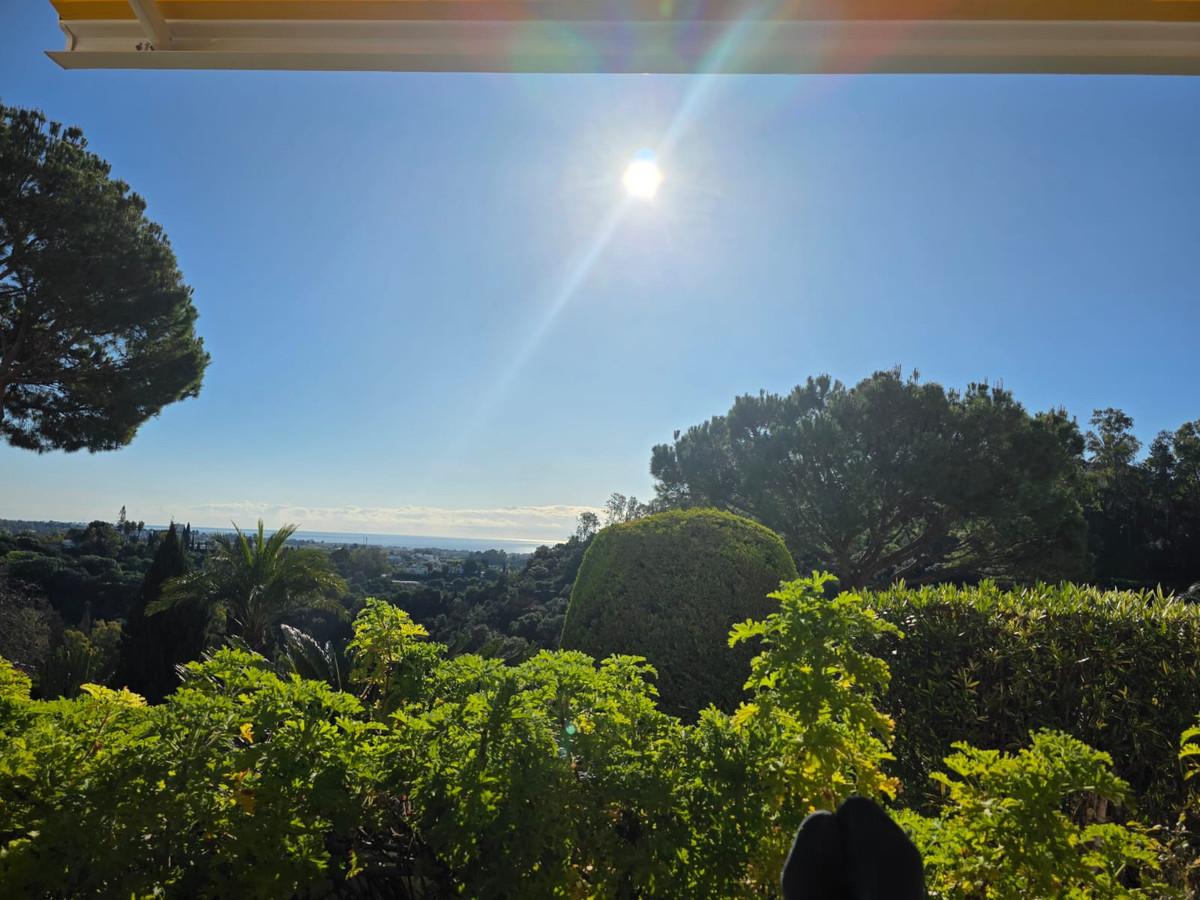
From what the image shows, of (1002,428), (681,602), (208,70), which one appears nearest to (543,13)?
(208,70)

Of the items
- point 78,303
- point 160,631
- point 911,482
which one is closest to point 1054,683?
point 911,482

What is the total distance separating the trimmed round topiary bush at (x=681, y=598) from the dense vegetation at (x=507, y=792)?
2902 mm

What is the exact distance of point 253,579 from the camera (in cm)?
1245

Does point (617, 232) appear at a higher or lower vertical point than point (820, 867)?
higher

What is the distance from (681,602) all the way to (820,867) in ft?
14.0

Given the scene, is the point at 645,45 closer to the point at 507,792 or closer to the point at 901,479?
the point at 507,792

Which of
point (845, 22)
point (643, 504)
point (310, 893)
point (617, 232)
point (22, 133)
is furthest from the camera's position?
point (643, 504)

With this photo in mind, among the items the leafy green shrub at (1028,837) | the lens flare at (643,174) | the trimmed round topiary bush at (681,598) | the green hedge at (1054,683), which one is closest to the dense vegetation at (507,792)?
the leafy green shrub at (1028,837)

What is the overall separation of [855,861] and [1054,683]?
3.40m

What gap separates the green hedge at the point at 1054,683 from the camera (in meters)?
3.08

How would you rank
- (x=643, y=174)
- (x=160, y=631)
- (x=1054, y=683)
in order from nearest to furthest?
(x=643, y=174)
(x=1054, y=683)
(x=160, y=631)

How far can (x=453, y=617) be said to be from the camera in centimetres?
1688

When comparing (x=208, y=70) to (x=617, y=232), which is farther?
(x=617, y=232)

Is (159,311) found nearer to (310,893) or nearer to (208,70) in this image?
(208,70)
